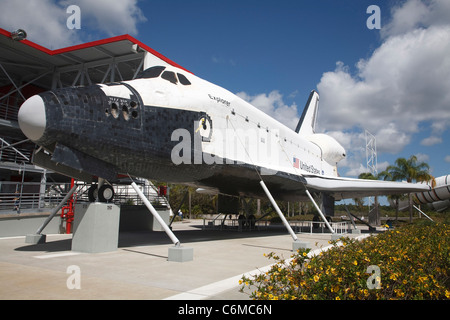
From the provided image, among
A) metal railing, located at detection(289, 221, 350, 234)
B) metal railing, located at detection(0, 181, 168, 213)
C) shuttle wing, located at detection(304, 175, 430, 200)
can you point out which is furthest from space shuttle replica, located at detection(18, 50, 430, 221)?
metal railing, located at detection(0, 181, 168, 213)

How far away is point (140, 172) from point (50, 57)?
1501 centimetres

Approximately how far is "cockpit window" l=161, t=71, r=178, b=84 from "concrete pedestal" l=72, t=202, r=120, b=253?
117 inches

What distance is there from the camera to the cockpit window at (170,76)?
283 inches

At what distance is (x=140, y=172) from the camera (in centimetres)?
695

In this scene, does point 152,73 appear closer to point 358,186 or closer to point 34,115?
point 34,115

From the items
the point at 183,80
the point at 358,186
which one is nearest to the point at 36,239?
the point at 183,80

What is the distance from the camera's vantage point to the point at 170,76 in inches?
287

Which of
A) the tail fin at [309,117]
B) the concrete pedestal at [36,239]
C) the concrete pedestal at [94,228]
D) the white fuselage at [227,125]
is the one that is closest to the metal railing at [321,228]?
the white fuselage at [227,125]

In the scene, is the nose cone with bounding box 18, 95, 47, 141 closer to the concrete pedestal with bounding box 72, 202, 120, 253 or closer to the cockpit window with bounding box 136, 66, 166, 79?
the concrete pedestal with bounding box 72, 202, 120, 253

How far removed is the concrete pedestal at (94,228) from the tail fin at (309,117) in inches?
562

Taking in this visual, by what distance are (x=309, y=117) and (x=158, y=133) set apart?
1465cm

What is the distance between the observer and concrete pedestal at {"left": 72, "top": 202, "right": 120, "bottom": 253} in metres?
6.34

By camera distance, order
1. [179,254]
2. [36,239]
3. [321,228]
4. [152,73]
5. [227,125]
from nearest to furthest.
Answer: [179,254] < [152,73] < [36,239] < [227,125] < [321,228]
